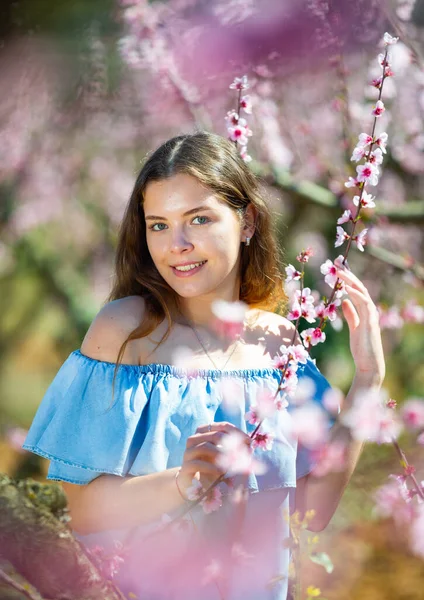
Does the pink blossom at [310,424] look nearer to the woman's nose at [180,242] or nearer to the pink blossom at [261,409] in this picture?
the pink blossom at [261,409]

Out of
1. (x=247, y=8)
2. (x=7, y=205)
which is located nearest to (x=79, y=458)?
(x=247, y=8)

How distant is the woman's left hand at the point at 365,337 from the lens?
3.90ft

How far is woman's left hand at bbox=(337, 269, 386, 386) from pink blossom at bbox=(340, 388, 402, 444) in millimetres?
24

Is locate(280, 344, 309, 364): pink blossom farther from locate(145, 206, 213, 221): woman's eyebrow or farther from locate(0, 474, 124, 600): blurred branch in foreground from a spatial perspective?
locate(0, 474, 124, 600): blurred branch in foreground

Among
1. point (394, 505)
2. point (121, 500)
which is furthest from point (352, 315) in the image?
point (394, 505)

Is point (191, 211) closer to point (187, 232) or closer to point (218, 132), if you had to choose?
point (187, 232)

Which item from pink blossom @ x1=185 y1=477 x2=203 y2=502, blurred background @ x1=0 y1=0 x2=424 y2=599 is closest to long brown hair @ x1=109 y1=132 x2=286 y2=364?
pink blossom @ x1=185 y1=477 x2=203 y2=502

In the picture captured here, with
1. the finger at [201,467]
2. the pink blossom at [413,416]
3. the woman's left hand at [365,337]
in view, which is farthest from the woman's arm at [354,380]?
the pink blossom at [413,416]

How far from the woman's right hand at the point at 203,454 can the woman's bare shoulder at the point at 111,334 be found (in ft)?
0.64

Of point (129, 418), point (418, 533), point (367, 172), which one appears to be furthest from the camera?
point (418, 533)

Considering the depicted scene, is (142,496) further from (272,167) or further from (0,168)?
(0,168)

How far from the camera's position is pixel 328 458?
122cm

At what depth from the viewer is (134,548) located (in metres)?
1.11

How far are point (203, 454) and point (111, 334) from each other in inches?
10.1
